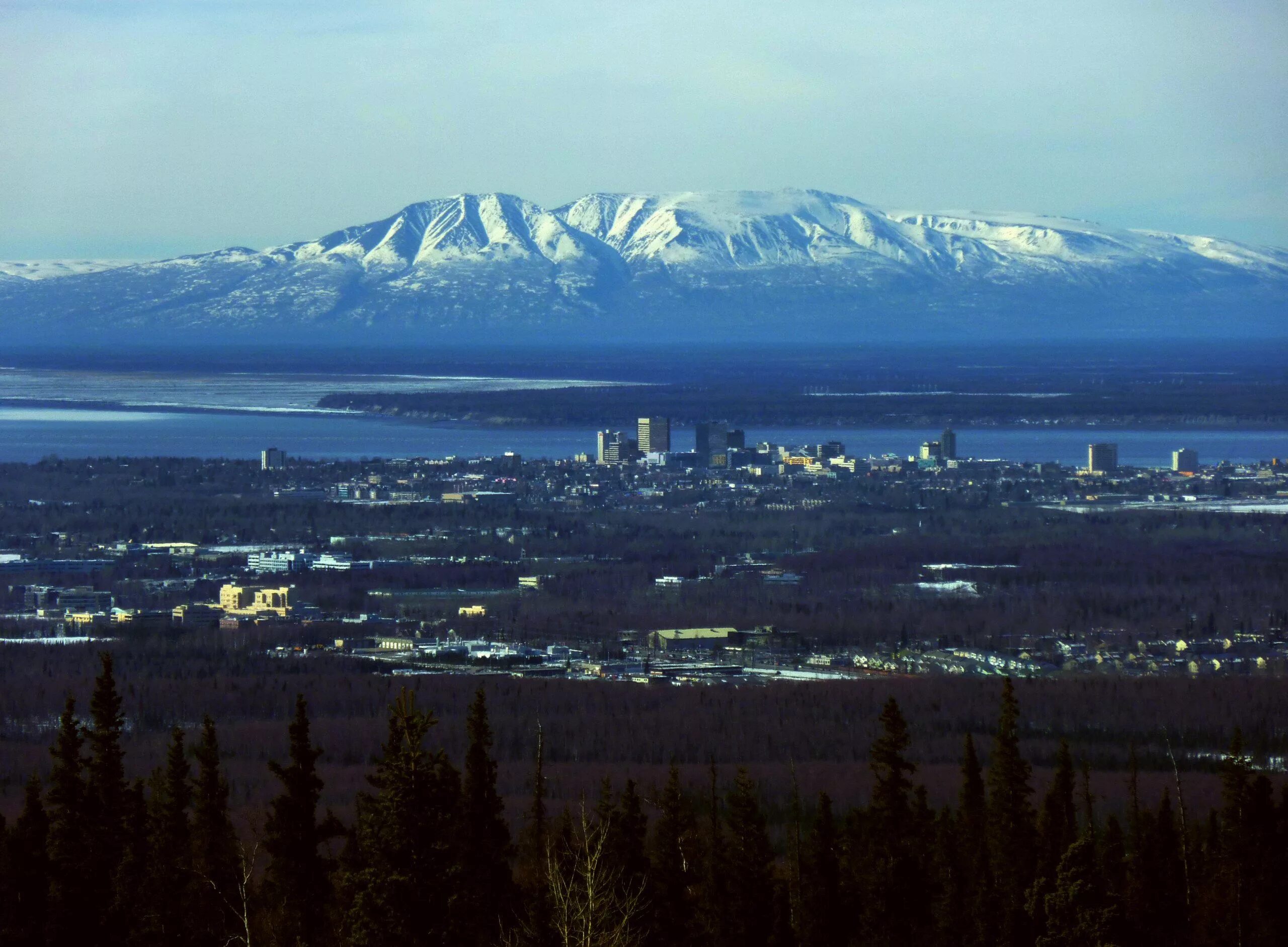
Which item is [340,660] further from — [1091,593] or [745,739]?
[1091,593]

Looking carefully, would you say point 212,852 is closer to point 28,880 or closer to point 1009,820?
point 28,880

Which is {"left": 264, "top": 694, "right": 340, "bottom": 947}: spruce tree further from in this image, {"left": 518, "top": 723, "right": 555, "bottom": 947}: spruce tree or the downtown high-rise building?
the downtown high-rise building

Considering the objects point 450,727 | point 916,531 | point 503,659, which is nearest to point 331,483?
point 916,531

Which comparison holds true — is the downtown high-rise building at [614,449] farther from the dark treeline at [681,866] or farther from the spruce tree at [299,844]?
the spruce tree at [299,844]

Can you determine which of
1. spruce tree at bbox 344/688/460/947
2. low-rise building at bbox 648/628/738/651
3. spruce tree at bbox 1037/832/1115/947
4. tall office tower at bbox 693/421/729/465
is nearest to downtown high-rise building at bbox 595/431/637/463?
tall office tower at bbox 693/421/729/465

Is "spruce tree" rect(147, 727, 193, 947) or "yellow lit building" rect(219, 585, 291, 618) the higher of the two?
"spruce tree" rect(147, 727, 193, 947)

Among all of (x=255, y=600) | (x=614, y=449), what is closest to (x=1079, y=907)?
(x=255, y=600)
